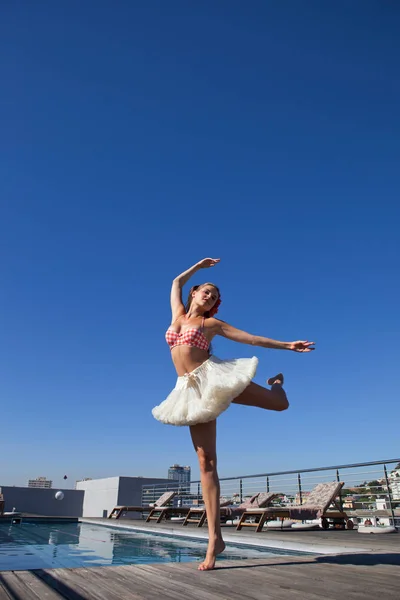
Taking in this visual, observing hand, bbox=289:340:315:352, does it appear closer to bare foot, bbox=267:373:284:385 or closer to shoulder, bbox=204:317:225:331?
bare foot, bbox=267:373:284:385

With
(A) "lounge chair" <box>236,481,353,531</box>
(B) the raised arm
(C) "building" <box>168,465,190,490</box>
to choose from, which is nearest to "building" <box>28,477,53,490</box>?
(C) "building" <box>168,465,190,490</box>

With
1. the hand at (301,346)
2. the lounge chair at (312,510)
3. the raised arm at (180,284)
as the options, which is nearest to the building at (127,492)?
the lounge chair at (312,510)

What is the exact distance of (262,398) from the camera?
2.88 metres

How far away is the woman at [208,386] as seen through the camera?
2.74m

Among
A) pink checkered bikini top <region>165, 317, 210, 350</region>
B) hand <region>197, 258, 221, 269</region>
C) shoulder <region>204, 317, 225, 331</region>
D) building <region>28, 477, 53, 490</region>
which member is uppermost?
hand <region>197, 258, 221, 269</region>

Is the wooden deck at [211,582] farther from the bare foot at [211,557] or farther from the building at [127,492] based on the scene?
the building at [127,492]

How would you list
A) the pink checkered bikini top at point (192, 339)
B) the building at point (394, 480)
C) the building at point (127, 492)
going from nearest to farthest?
the pink checkered bikini top at point (192, 339) → the building at point (394, 480) → the building at point (127, 492)

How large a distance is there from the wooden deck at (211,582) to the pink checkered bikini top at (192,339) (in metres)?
1.44

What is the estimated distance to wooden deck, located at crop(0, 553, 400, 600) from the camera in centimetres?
173

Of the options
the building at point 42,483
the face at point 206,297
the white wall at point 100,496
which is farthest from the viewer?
the building at point 42,483

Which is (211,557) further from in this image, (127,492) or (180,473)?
(180,473)

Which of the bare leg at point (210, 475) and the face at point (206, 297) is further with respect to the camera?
the face at point (206, 297)

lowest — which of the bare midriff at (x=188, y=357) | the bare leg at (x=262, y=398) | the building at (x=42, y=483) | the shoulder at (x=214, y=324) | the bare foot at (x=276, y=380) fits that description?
the building at (x=42, y=483)

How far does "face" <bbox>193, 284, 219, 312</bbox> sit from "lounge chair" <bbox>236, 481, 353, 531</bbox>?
5519 millimetres
